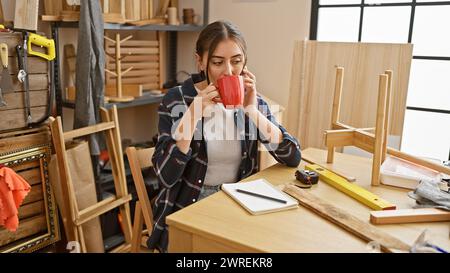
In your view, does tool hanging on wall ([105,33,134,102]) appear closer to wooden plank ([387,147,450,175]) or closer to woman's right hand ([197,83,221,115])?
woman's right hand ([197,83,221,115])

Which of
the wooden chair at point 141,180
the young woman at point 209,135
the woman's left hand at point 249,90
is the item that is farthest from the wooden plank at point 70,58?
the woman's left hand at point 249,90

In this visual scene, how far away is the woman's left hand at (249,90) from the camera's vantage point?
4.87ft

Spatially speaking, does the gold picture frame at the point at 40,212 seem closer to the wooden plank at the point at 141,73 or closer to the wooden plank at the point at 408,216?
the wooden plank at the point at 141,73

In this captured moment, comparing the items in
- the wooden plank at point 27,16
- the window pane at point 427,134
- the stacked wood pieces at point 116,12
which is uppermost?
the stacked wood pieces at point 116,12

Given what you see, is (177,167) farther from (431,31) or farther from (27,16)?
(431,31)

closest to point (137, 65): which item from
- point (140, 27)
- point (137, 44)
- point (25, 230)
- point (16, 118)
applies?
point (137, 44)

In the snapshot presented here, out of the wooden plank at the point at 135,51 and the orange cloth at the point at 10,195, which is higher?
the wooden plank at the point at 135,51

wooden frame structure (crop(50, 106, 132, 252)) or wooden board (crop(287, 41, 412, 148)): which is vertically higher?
wooden board (crop(287, 41, 412, 148))

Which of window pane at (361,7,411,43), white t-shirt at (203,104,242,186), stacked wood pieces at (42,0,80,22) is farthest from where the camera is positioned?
window pane at (361,7,411,43)

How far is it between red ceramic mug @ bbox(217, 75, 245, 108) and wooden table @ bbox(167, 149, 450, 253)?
0.31 meters

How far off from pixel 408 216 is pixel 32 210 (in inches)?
67.4

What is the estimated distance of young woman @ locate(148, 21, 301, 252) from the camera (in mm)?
1418

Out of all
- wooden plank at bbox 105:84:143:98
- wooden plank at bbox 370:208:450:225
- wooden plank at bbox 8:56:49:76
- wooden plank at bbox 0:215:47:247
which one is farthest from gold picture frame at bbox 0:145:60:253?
wooden plank at bbox 370:208:450:225

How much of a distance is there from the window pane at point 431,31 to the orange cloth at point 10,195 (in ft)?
7.49
